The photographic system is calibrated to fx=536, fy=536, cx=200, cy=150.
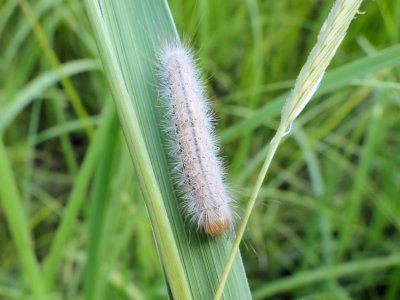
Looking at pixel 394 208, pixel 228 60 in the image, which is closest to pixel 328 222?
pixel 394 208

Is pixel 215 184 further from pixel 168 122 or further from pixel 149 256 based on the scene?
pixel 149 256

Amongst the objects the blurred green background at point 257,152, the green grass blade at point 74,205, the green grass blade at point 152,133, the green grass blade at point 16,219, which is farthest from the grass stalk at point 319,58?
the blurred green background at point 257,152

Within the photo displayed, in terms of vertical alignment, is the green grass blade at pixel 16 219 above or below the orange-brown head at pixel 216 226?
above

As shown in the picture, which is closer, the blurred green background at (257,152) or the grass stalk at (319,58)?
the grass stalk at (319,58)

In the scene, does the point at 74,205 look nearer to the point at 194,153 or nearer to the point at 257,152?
the point at 194,153

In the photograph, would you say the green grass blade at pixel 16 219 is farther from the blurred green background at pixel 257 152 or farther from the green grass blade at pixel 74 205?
the blurred green background at pixel 257 152

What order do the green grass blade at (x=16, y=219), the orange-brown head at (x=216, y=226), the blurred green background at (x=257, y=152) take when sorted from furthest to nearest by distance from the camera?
the blurred green background at (x=257, y=152), the green grass blade at (x=16, y=219), the orange-brown head at (x=216, y=226)

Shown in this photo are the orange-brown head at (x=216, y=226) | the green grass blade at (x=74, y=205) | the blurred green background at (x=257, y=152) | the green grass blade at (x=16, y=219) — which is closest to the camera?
the orange-brown head at (x=216, y=226)
